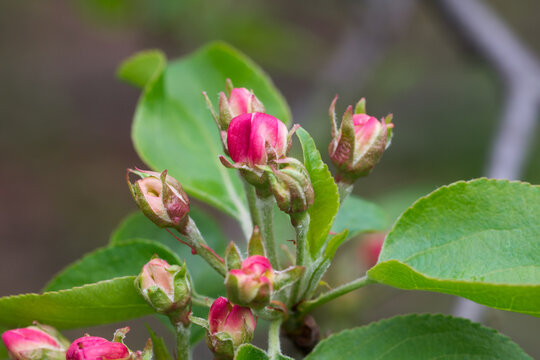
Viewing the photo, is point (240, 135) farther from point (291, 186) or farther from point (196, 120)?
point (196, 120)

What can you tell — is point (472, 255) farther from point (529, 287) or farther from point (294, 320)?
point (294, 320)

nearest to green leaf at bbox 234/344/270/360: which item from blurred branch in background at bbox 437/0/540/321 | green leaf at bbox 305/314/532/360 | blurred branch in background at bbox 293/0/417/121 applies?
green leaf at bbox 305/314/532/360

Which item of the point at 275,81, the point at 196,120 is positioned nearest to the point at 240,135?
the point at 196,120

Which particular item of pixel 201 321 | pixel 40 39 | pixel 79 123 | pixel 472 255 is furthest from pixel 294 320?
pixel 40 39

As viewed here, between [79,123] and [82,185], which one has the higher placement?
[79,123]

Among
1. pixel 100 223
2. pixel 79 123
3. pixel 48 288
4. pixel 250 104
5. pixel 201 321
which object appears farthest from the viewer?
pixel 79 123

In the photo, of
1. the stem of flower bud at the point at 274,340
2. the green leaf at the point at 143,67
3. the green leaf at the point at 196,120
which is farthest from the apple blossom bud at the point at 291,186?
the green leaf at the point at 143,67
